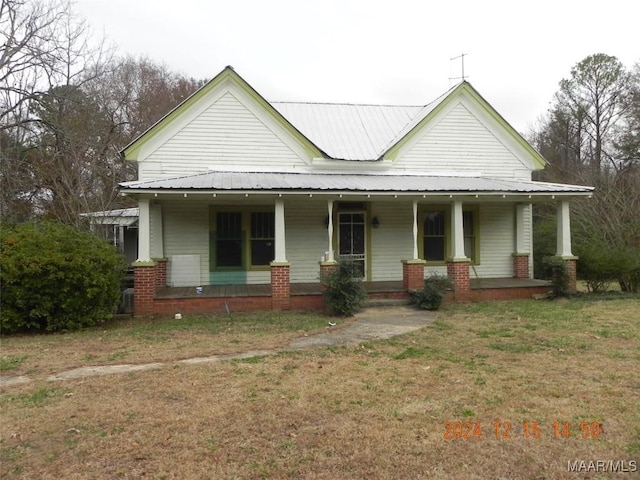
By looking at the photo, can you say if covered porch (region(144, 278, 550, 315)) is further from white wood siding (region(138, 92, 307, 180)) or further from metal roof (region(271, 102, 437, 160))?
metal roof (region(271, 102, 437, 160))

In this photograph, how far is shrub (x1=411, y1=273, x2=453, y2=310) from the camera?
11.0 m

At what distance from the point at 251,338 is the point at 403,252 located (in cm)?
719

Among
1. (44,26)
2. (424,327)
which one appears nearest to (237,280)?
(424,327)

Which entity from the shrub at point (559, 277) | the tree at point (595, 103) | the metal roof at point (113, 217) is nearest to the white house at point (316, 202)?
the shrub at point (559, 277)

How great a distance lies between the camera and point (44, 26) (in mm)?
16344

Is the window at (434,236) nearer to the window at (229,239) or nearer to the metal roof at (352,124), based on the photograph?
the metal roof at (352,124)

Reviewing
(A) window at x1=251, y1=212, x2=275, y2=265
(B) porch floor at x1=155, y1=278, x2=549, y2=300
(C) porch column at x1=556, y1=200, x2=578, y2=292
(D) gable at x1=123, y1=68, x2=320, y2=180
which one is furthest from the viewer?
(A) window at x1=251, y1=212, x2=275, y2=265

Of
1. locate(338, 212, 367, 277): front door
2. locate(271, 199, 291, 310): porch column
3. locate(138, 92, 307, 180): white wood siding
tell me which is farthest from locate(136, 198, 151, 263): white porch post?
locate(338, 212, 367, 277): front door

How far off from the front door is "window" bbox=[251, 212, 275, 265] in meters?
2.06

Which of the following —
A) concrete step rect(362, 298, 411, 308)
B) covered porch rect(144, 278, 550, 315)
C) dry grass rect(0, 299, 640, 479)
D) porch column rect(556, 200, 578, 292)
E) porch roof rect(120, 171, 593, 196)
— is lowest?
dry grass rect(0, 299, 640, 479)

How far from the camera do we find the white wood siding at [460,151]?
14.4 meters

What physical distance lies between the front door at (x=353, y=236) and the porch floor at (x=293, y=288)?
990 mm

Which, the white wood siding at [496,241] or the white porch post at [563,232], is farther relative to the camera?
the white wood siding at [496,241]

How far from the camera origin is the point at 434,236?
14.2m
